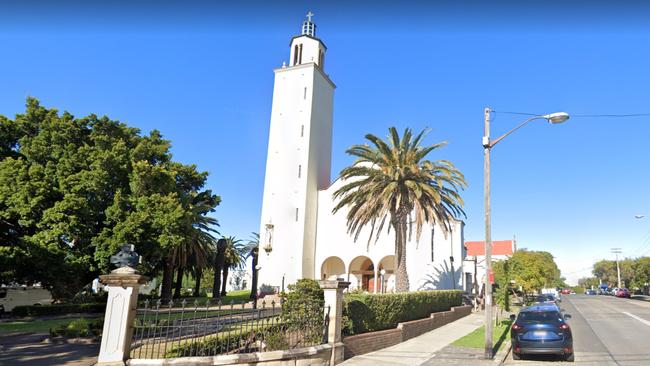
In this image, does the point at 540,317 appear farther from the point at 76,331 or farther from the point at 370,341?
the point at 76,331

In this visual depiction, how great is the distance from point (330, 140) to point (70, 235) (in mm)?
28516

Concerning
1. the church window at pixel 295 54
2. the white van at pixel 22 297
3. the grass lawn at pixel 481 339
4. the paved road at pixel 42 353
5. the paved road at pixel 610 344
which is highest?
the church window at pixel 295 54

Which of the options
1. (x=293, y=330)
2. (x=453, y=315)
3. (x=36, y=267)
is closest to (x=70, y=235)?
(x=36, y=267)

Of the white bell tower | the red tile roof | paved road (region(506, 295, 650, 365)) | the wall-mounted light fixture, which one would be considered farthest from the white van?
the red tile roof

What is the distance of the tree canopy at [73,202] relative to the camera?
23516 mm

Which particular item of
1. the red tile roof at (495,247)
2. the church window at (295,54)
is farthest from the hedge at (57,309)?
the red tile roof at (495,247)

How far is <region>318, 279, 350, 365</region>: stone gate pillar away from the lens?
12219 mm

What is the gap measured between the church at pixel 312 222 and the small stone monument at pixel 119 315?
3061 centimetres

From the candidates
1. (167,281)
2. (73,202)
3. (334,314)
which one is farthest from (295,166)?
(334,314)

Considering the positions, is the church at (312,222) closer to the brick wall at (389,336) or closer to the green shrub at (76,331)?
the brick wall at (389,336)

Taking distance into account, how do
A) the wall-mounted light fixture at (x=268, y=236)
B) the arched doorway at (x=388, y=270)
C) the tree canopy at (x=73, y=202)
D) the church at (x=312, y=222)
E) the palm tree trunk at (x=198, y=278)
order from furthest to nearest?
1. the palm tree trunk at (x=198, y=278)
2. the arched doorway at (x=388, y=270)
3. the church at (x=312, y=222)
4. the wall-mounted light fixture at (x=268, y=236)
5. the tree canopy at (x=73, y=202)

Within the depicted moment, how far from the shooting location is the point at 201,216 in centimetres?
3734

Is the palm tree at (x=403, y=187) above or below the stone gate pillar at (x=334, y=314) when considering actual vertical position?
above

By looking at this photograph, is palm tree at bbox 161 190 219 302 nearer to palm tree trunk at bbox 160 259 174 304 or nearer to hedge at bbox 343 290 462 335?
palm tree trunk at bbox 160 259 174 304
